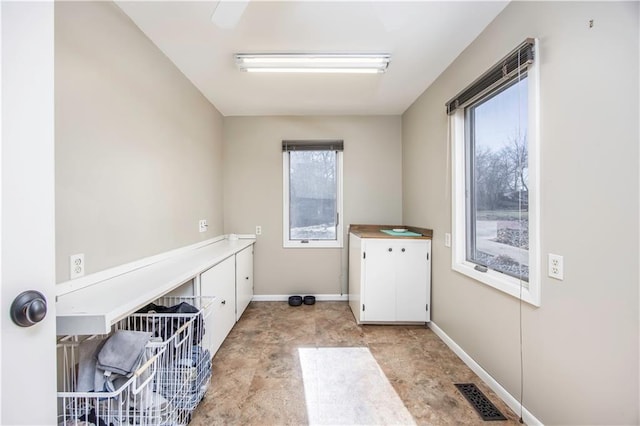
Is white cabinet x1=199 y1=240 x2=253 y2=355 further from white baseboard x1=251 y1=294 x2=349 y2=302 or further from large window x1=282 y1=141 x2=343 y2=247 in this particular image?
large window x1=282 y1=141 x2=343 y2=247

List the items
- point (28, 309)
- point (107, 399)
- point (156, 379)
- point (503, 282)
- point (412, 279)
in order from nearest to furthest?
point (28, 309), point (107, 399), point (156, 379), point (503, 282), point (412, 279)

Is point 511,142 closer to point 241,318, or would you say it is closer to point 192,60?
point 192,60

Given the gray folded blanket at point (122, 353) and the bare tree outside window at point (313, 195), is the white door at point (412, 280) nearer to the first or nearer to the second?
the bare tree outside window at point (313, 195)

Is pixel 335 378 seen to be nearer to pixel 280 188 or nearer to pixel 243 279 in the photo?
pixel 243 279

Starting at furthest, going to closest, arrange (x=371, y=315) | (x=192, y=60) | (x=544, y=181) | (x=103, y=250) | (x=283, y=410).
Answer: (x=371, y=315) → (x=192, y=60) → (x=283, y=410) → (x=103, y=250) → (x=544, y=181)

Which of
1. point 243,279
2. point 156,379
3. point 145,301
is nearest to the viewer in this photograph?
point 145,301

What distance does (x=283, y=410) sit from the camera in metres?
1.63

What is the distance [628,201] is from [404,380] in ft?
5.41

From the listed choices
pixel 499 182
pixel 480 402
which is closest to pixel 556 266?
pixel 499 182

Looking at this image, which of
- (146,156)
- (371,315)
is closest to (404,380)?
(371,315)

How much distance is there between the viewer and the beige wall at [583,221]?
3.51 feet

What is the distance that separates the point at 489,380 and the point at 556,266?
1.03m

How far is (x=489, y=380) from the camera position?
72.7 inches

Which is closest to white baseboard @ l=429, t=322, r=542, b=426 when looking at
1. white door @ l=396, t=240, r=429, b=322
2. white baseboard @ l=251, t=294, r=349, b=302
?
white door @ l=396, t=240, r=429, b=322
